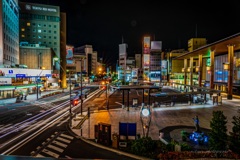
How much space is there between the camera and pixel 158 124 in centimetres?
2336

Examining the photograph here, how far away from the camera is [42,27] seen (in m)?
92.9

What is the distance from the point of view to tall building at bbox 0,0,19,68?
54.8m

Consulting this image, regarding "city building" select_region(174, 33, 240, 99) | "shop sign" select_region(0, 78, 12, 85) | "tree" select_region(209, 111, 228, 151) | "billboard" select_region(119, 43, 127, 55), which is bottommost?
"tree" select_region(209, 111, 228, 151)

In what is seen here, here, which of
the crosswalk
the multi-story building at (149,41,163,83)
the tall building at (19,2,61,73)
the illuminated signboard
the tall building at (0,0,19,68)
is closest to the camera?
the crosswalk

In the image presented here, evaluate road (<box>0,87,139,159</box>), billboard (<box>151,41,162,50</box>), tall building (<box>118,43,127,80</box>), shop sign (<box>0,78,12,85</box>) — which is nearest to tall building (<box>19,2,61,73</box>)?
shop sign (<box>0,78,12,85</box>)

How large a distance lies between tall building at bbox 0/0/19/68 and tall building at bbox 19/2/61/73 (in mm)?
22003

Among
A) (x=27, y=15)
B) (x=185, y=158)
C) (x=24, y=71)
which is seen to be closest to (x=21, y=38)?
(x=27, y=15)

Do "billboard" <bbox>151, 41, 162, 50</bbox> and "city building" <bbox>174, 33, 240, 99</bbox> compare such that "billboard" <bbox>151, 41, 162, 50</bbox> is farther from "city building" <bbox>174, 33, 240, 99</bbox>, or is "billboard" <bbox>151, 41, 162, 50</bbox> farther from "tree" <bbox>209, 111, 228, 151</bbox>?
"tree" <bbox>209, 111, 228, 151</bbox>

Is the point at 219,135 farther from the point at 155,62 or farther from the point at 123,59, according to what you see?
the point at 123,59

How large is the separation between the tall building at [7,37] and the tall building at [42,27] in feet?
72.2

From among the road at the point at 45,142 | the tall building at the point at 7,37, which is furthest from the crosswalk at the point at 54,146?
the tall building at the point at 7,37

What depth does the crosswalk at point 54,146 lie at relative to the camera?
15.0 metres

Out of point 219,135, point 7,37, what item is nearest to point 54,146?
point 219,135

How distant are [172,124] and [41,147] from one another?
14946 millimetres
